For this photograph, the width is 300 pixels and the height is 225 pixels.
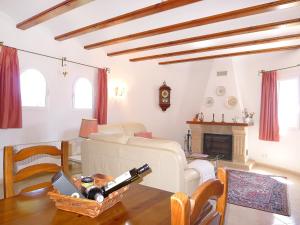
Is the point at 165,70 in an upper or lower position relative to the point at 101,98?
upper

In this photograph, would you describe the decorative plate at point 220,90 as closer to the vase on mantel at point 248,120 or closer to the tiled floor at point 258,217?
the vase on mantel at point 248,120

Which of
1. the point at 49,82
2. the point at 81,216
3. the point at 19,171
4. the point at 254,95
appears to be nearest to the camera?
the point at 81,216

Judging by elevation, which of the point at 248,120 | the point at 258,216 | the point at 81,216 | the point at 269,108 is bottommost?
the point at 258,216

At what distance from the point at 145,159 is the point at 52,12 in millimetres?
2307

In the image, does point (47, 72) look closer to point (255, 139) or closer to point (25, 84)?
point (25, 84)

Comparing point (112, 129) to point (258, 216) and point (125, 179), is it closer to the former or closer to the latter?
point (258, 216)

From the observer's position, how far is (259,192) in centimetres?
366

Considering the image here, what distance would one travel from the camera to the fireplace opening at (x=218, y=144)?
6.03 m

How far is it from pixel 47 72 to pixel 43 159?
1623 millimetres

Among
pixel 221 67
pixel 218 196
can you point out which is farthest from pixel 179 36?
pixel 218 196

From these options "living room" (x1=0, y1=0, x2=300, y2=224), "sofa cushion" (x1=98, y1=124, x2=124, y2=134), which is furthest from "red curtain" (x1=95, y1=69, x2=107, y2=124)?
"sofa cushion" (x1=98, y1=124, x2=124, y2=134)

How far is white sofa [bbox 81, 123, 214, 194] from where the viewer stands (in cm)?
250

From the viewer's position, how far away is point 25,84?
406cm

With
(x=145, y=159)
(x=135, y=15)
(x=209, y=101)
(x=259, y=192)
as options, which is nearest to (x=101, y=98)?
(x=135, y=15)
